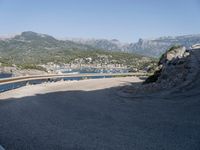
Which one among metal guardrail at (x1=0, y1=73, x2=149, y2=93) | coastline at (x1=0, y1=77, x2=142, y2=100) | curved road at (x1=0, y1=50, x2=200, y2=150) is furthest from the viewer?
metal guardrail at (x1=0, y1=73, x2=149, y2=93)

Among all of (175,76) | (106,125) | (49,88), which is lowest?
(49,88)

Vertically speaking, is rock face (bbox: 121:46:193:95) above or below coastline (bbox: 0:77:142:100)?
above

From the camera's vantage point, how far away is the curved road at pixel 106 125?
11.9m

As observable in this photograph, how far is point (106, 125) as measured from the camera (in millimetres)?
15461

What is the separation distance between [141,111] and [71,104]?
602 cm

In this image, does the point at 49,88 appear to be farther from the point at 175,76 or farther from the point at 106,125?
the point at 106,125

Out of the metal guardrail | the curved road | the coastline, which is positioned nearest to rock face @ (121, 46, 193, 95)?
the curved road

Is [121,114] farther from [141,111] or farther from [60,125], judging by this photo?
[60,125]

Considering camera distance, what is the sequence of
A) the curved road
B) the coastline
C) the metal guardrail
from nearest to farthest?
the curved road, the coastline, the metal guardrail

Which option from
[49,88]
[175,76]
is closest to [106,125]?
[175,76]

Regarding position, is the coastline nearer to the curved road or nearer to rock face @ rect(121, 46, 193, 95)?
rock face @ rect(121, 46, 193, 95)

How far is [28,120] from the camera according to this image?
17078 millimetres

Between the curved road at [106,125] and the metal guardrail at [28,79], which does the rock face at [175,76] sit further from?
the metal guardrail at [28,79]

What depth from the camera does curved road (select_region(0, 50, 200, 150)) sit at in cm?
1192
